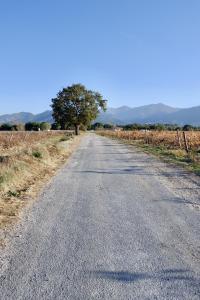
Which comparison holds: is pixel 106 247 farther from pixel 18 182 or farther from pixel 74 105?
pixel 74 105

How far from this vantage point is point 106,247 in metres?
6.41

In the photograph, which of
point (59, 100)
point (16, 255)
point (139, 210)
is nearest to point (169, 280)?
point (16, 255)

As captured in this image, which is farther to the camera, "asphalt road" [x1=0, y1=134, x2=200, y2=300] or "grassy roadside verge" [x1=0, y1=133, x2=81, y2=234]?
"grassy roadside verge" [x1=0, y1=133, x2=81, y2=234]

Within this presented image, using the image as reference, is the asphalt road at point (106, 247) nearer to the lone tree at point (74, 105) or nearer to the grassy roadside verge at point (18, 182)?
the grassy roadside verge at point (18, 182)

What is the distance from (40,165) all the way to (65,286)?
534 inches

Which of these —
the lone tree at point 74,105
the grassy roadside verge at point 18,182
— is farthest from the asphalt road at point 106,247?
the lone tree at point 74,105

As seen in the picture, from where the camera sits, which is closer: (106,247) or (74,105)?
(106,247)

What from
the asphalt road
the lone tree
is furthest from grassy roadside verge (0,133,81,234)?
the lone tree

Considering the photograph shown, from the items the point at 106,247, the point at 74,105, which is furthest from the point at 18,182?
the point at 74,105

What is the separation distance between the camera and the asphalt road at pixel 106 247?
4875 mm

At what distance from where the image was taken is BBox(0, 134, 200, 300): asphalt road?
4.87m

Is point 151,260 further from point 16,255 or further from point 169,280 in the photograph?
point 16,255

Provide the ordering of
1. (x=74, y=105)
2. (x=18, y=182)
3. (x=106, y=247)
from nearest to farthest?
(x=106, y=247) < (x=18, y=182) < (x=74, y=105)

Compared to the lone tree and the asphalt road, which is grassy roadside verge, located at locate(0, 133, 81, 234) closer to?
the asphalt road
